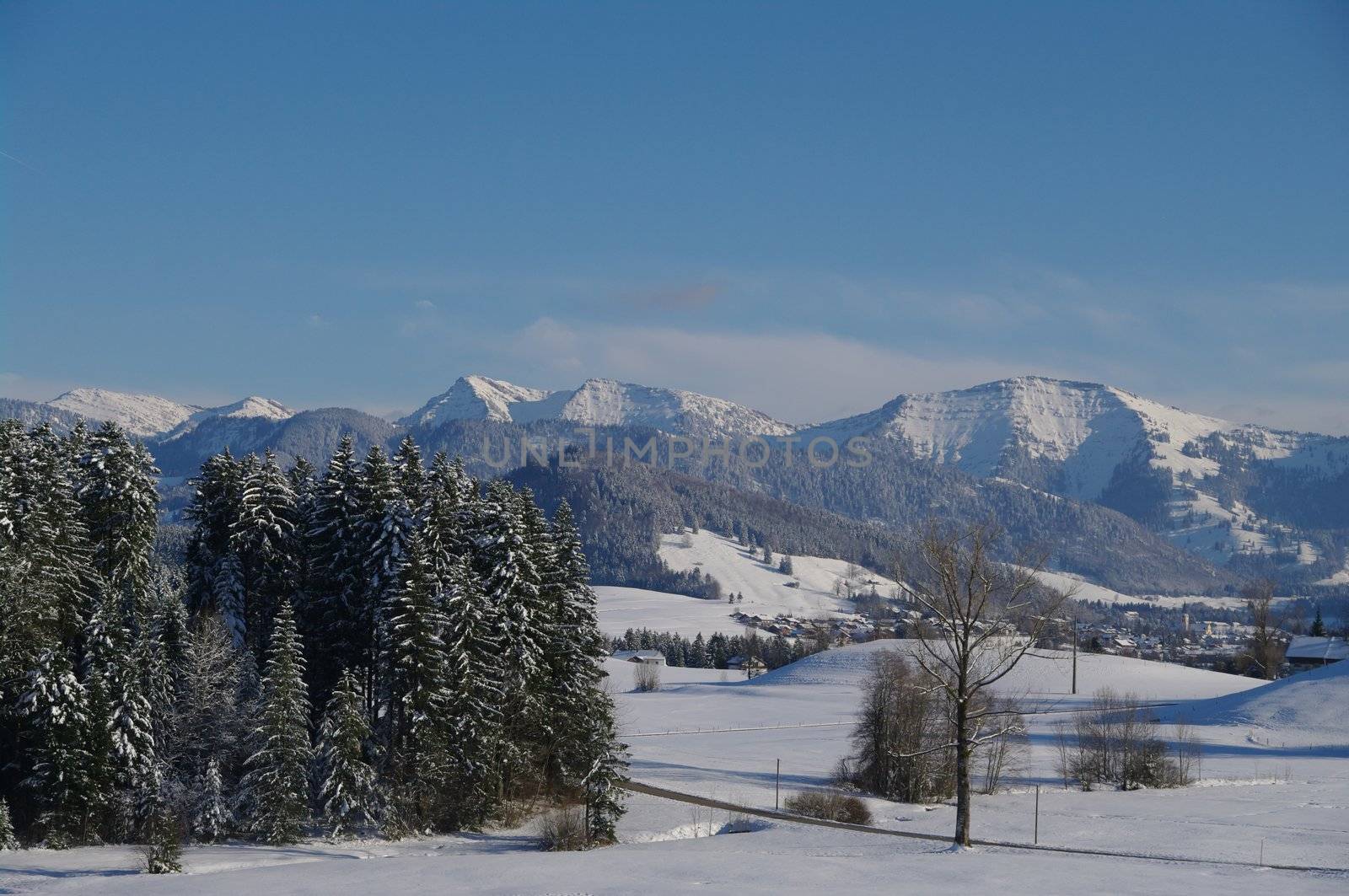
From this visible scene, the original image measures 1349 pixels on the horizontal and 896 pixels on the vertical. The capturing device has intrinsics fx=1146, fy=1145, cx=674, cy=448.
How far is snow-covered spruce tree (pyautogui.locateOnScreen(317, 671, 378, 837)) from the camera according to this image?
48.9 metres

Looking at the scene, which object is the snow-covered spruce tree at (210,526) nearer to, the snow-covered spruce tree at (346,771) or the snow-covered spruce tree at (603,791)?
the snow-covered spruce tree at (346,771)

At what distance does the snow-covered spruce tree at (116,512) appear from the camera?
172 ft

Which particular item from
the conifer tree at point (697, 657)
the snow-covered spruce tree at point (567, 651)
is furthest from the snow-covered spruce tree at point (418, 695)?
the conifer tree at point (697, 657)

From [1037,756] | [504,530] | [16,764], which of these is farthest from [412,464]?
[1037,756]

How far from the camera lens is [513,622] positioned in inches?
2131

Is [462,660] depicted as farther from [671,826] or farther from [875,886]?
[875,886]

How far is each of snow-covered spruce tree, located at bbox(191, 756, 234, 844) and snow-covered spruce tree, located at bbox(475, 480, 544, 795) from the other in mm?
12009

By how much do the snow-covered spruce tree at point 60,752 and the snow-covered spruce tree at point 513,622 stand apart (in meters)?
17.2

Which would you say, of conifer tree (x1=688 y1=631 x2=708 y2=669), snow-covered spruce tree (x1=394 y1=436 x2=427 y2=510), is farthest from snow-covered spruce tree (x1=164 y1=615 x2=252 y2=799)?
conifer tree (x1=688 y1=631 x2=708 y2=669)

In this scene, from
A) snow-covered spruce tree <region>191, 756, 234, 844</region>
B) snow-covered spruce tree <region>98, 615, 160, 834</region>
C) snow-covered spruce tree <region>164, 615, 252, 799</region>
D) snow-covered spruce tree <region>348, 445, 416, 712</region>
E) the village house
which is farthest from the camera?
the village house

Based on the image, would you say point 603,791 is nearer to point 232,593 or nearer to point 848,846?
point 848,846

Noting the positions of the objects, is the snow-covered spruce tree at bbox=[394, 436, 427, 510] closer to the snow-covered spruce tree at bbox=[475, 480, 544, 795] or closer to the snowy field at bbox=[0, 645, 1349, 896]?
the snow-covered spruce tree at bbox=[475, 480, 544, 795]

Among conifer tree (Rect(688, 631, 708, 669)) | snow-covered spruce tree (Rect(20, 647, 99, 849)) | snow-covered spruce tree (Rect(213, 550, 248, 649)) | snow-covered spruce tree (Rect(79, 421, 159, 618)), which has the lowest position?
conifer tree (Rect(688, 631, 708, 669))

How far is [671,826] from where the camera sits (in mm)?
54469
